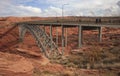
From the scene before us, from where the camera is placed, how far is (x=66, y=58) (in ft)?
215

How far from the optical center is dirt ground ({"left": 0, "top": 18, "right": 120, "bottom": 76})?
2223 centimetres

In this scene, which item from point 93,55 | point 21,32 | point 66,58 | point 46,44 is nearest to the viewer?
point 93,55

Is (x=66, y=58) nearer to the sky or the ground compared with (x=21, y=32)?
nearer to the ground

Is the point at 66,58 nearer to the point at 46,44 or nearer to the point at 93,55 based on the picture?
the point at 46,44

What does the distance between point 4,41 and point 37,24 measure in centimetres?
2525

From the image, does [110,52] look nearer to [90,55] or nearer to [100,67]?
[90,55]

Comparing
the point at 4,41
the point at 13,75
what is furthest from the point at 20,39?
the point at 13,75

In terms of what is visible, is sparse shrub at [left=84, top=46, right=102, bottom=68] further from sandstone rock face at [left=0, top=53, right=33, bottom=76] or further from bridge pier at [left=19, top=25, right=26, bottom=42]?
bridge pier at [left=19, top=25, right=26, bottom=42]

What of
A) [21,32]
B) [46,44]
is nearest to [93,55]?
[46,44]

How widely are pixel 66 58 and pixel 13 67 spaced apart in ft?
148

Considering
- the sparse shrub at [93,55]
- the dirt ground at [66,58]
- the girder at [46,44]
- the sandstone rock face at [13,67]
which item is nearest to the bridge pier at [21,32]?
the dirt ground at [66,58]

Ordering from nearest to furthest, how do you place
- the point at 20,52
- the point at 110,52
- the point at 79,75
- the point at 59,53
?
the point at 20,52 < the point at 79,75 < the point at 110,52 < the point at 59,53

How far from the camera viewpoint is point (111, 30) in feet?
358

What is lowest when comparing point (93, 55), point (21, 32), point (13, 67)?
point (21, 32)
